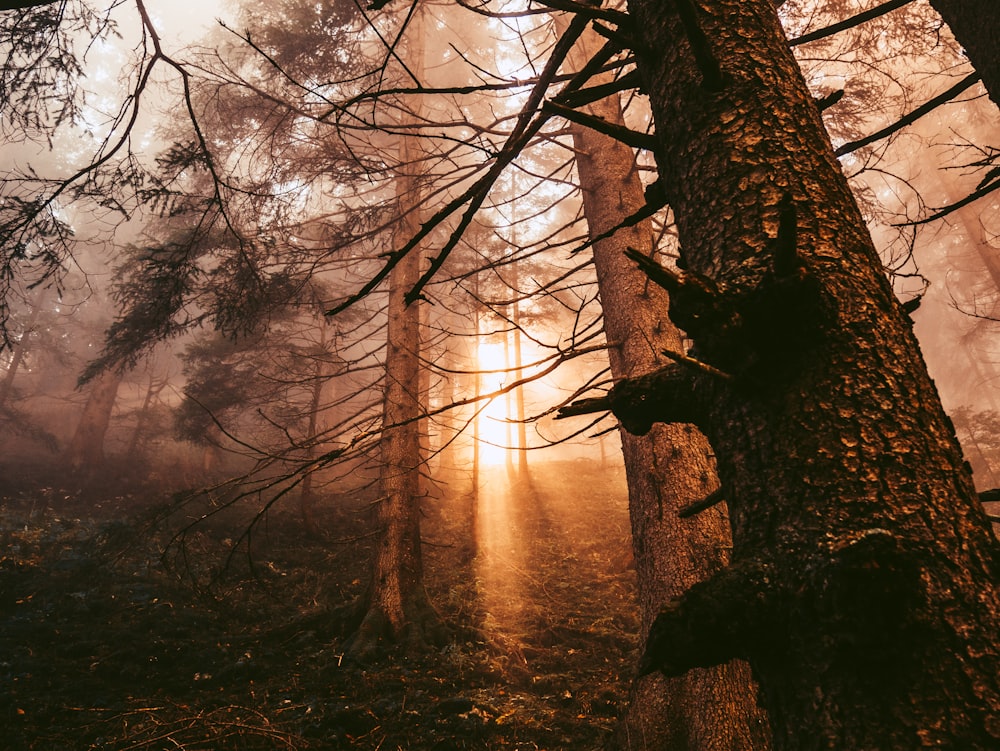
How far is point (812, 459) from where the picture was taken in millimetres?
882

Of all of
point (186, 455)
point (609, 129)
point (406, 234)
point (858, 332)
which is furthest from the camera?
point (186, 455)

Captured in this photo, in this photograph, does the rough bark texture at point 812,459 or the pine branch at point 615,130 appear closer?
the rough bark texture at point 812,459

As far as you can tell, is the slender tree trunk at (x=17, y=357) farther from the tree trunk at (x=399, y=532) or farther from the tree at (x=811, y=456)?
the tree at (x=811, y=456)

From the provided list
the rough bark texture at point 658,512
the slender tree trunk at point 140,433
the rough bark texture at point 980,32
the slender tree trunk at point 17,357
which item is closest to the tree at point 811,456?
the rough bark texture at point 658,512

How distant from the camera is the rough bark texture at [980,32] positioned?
2084mm

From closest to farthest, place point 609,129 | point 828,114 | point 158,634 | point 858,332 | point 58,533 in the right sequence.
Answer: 1. point 858,332
2. point 609,129
3. point 828,114
4. point 158,634
5. point 58,533

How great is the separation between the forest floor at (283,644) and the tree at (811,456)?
215cm

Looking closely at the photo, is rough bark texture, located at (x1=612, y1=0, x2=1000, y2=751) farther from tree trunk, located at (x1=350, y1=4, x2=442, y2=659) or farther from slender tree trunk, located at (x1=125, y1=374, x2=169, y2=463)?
slender tree trunk, located at (x1=125, y1=374, x2=169, y2=463)

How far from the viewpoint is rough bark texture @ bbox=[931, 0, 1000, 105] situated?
2.08m

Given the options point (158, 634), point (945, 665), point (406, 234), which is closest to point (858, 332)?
point (945, 665)

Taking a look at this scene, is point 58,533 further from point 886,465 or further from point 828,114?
point 828,114

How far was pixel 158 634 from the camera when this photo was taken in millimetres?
6672

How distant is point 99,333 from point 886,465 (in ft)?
112

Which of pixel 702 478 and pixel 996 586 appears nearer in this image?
pixel 996 586
